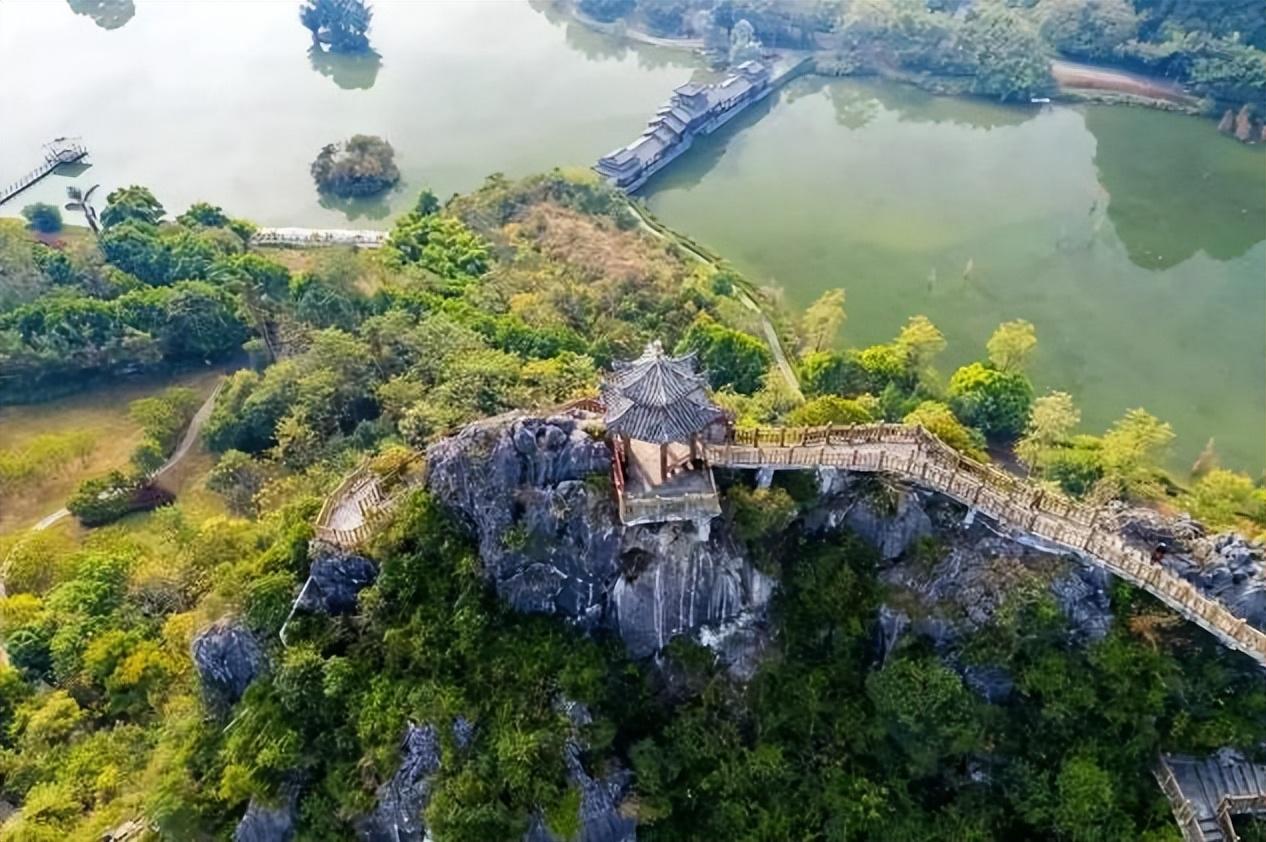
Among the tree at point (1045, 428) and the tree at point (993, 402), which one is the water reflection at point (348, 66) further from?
the tree at point (1045, 428)

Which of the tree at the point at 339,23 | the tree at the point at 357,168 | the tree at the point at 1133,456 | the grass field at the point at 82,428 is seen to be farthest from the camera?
the tree at the point at 339,23

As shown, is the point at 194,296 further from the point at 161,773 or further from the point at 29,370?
the point at 161,773

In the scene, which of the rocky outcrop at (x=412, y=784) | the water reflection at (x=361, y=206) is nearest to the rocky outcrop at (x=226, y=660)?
the rocky outcrop at (x=412, y=784)

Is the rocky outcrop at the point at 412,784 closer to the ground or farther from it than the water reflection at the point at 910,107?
closer to the ground

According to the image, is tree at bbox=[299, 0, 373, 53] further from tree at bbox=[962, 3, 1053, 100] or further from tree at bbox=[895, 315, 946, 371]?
tree at bbox=[895, 315, 946, 371]

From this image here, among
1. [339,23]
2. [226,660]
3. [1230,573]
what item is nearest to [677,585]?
[226,660]
